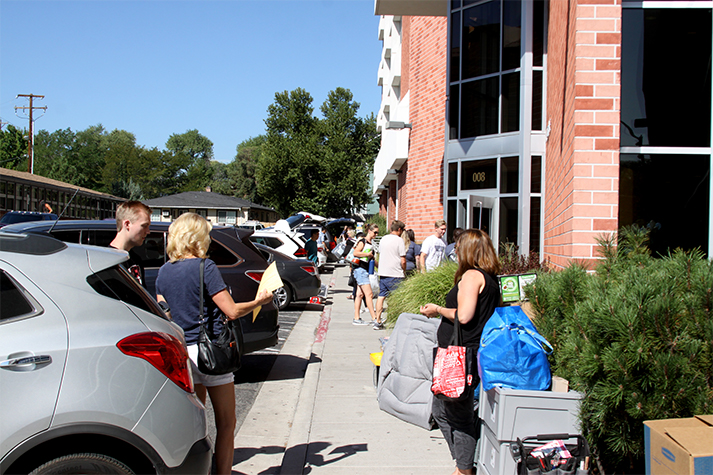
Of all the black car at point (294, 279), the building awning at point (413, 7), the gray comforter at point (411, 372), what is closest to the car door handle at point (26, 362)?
the gray comforter at point (411, 372)

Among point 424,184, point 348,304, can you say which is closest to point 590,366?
point 348,304

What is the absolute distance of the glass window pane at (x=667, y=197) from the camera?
16.8 feet

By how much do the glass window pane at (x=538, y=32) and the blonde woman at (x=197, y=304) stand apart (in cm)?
1002

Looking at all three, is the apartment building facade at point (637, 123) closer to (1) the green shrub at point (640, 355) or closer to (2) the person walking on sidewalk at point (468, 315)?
(2) the person walking on sidewalk at point (468, 315)

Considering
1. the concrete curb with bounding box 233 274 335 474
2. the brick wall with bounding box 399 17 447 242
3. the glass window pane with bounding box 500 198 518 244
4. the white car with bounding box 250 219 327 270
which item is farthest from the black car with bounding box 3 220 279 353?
the white car with bounding box 250 219 327 270

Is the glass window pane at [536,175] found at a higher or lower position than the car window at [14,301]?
higher

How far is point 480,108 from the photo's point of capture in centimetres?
1203

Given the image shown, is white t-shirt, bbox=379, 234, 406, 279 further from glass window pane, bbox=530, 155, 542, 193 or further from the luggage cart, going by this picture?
the luggage cart

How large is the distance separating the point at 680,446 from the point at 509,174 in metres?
9.66

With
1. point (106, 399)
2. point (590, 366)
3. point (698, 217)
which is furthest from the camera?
point (698, 217)

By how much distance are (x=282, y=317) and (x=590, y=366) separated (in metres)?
9.24

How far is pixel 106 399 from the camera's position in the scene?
2.46 metres

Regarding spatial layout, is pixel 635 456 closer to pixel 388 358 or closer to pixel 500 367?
pixel 500 367

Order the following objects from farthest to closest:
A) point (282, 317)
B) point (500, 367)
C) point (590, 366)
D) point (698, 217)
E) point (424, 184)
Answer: point (424, 184) < point (282, 317) < point (698, 217) < point (500, 367) < point (590, 366)
